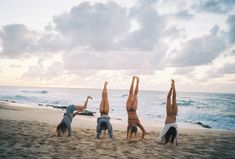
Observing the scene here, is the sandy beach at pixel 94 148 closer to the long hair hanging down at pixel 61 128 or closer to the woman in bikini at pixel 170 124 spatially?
the long hair hanging down at pixel 61 128

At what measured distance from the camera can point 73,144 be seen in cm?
935

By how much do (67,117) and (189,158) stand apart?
4898mm

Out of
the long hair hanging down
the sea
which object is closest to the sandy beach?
the long hair hanging down

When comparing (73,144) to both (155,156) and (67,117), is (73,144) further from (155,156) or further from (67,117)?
(155,156)

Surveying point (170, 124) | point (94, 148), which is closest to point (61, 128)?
point (94, 148)

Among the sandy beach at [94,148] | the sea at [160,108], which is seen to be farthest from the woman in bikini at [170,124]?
the sea at [160,108]

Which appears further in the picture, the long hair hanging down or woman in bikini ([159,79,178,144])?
the long hair hanging down

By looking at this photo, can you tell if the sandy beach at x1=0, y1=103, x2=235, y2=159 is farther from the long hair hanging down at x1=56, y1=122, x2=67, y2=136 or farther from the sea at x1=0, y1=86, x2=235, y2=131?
the sea at x1=0, y1=86, x2=235, y2=131


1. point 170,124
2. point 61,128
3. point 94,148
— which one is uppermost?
point 170,124

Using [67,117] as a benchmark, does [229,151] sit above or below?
below

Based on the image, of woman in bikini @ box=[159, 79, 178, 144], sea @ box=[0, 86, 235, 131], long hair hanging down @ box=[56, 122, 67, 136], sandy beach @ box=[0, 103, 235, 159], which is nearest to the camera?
sandy beach @ box=[0, 103, 235, 159]

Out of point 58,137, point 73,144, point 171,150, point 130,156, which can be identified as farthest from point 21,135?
point 171,150

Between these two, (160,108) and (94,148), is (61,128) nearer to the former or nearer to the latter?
(94,148)

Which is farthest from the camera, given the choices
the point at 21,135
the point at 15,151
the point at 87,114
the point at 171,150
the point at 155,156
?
the point at 87,114
